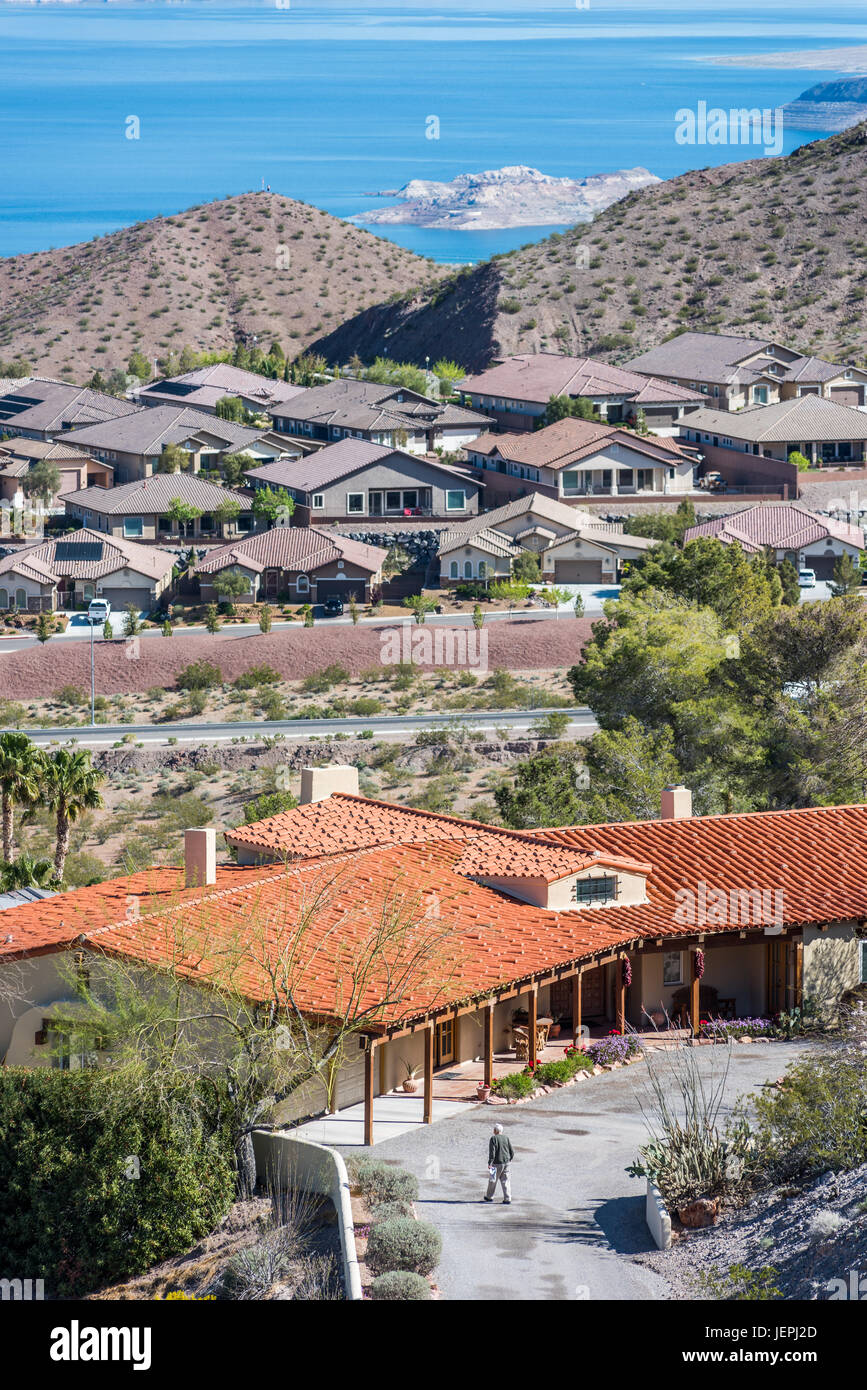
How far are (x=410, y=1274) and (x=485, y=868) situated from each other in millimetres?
13916

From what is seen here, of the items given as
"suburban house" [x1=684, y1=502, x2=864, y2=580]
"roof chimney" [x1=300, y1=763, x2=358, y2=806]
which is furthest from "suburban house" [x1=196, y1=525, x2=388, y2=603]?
"roof chimney" [x1=300, y1=763, x2=358, y2=806]

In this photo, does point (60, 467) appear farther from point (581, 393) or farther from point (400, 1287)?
point (400, 1287)

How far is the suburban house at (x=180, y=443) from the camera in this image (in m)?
114

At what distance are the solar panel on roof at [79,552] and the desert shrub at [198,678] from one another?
12.7 m

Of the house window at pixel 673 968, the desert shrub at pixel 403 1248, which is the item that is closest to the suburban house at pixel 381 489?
the house window at pixel 673 968

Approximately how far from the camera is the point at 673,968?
34344 millimetres

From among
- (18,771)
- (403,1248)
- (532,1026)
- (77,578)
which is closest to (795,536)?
(77,578)

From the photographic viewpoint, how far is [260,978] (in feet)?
97.0

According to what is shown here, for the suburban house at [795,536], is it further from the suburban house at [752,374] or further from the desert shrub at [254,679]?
the suburban house at [752,374]

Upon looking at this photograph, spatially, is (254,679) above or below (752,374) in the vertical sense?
below

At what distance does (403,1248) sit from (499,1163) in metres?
2.35

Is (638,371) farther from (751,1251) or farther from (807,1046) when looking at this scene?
(751,1251)

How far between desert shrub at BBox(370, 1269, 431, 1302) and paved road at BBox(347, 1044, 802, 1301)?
36cm
